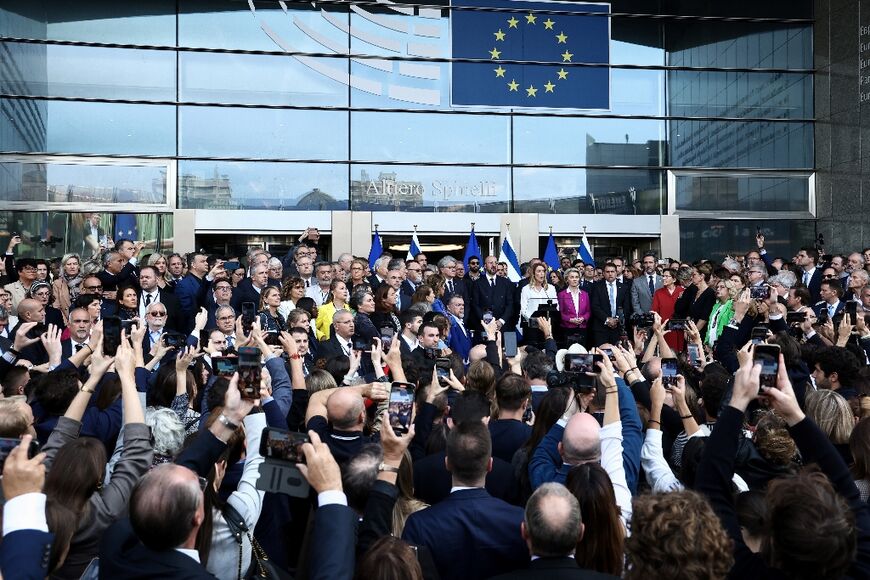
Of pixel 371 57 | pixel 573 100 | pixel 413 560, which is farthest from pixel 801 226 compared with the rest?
pixel 413 560

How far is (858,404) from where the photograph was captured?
5.55 metres

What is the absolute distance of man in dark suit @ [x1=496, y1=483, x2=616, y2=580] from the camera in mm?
3074

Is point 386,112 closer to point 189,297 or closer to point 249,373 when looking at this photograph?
point 189,297

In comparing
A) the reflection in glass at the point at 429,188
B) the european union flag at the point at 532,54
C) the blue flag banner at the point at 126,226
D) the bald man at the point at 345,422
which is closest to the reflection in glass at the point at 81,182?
the blue flag banner at the point at 126,226

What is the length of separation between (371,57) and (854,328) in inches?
521

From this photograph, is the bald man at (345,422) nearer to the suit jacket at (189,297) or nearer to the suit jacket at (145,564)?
the suit jacket at (145,564)

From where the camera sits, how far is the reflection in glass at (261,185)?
62.8ft

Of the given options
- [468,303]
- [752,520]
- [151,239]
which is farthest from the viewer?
[151,239]

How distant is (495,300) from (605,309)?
1.82m

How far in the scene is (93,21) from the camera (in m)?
19.2

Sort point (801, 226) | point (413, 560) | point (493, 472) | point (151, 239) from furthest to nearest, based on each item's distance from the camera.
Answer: point (801, 226)
point (151, 239)
point (493, 472)
point (413, 560)

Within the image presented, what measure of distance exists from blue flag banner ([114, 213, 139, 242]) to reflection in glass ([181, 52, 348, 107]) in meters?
2.70

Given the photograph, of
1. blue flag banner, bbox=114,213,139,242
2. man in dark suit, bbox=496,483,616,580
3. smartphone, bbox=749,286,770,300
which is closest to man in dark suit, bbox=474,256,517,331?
smartphone, bbox=749,286,770,300

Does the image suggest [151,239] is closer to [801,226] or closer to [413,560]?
[801,226]
